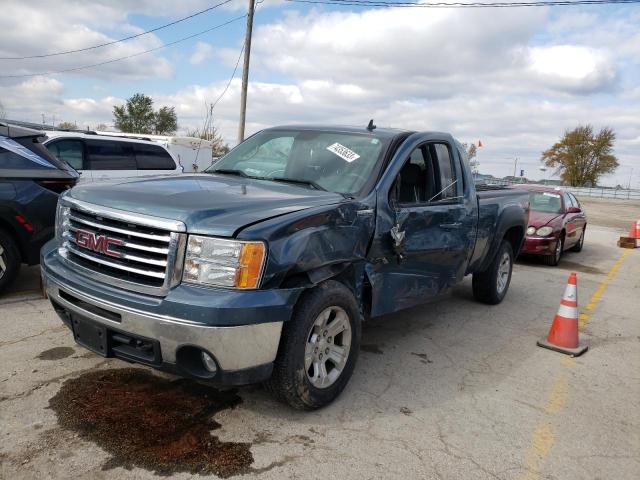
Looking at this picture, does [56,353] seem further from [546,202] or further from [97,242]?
[546,202]

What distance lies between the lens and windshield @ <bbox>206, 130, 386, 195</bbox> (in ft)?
13.0

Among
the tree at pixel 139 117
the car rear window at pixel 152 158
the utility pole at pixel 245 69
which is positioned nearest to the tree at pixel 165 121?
the tree at pixel 139 117

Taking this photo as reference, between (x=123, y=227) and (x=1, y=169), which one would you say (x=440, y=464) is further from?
(x=1, y=169)

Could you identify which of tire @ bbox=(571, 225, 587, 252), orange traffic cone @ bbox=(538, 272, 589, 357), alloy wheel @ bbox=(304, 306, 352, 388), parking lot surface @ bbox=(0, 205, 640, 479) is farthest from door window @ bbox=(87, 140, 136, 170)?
tire @ bbox=(571, 225, 587, 252)

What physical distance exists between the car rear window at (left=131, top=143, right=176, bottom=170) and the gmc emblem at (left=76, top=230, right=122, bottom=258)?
300 inches

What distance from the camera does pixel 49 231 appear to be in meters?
5.38

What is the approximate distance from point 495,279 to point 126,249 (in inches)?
186

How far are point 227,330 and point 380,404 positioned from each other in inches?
56.1

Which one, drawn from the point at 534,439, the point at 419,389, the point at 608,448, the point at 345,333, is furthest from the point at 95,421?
the point at 608,448

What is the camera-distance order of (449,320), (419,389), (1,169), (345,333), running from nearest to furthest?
1. (345,333)
2. (419,389)
3. (1,169)
4. (449,320)

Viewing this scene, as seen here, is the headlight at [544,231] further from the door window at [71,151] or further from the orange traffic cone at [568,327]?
the door window at [71,151]

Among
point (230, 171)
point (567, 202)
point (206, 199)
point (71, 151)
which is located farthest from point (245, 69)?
point (206, 199)

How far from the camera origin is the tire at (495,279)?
20.8 ft

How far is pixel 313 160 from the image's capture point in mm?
4195
